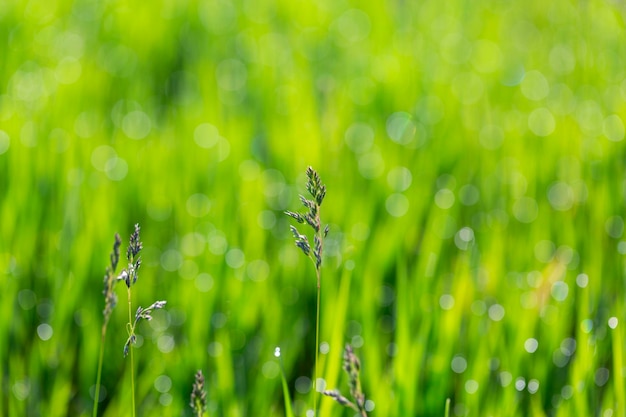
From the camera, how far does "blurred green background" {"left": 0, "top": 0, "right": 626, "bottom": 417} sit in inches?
42.6

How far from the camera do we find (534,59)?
94.3 inches

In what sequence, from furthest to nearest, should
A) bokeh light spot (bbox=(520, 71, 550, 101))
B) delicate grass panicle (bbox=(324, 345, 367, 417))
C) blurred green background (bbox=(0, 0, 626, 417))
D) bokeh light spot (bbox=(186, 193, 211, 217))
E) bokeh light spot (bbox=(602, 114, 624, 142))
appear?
bokeh light spot (bbox=(520, 71, 550, 101)), bokeh light spot (bbox=(602, 114, 624, 142)), bokeh light spot (bbox=(186, 193, 211, 217)), blurred green background (bbox=(0, 0, 626, 417)), delicate grass panicle (bbox=(324, 345, 367, 417))

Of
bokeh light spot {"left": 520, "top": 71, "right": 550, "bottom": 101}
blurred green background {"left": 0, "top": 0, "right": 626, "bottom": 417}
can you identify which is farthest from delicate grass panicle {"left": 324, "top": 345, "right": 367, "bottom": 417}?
bokeh light spot {"left": 520, "top": 71, "right": 550, "bottom": 101}

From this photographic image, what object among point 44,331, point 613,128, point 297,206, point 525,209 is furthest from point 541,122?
point 44,331

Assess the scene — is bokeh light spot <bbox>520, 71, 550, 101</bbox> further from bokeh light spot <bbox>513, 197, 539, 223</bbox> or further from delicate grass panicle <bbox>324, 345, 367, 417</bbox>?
delicate grass panicle <bbox>324, 345, 367, 417</bbox>

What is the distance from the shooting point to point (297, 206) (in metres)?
1.52

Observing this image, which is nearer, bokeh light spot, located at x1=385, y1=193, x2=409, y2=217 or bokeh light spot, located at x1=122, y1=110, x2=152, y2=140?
bokeh light spot, located at x1=385, y1=193, x2=409, y2=217

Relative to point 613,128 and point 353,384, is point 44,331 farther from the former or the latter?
point 613,128

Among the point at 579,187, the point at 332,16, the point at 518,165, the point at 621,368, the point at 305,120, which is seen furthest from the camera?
the point at 332,16

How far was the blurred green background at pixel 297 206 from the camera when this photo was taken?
1.08 meters

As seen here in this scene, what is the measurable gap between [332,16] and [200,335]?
183 cm

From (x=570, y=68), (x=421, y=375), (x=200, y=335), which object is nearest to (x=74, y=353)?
(x=200, y=335)

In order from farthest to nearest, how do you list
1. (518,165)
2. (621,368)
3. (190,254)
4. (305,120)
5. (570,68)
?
1. (570,68)
2. (305,120)
3. (518,165)
4. (190,254)
5. (621,368)

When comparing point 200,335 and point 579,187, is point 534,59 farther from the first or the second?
point 200,335
